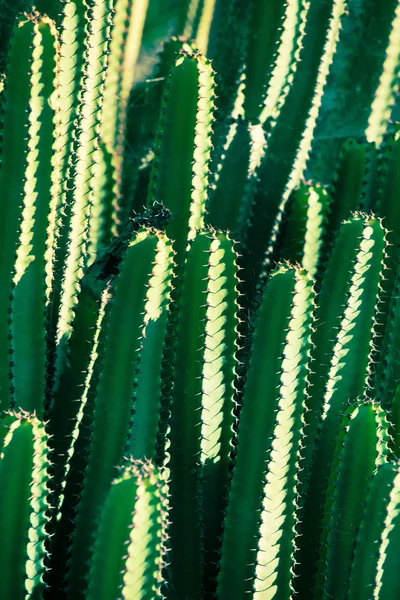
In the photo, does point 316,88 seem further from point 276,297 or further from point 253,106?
point 276,297

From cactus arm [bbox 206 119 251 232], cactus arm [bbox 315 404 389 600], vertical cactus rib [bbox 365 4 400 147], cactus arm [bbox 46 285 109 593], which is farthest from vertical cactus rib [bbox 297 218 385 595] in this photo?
vertical cactus rib [bbox 365 4 400 147]


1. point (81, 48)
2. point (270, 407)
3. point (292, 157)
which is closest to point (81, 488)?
point (270, 407)

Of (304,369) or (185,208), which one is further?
(185,208)

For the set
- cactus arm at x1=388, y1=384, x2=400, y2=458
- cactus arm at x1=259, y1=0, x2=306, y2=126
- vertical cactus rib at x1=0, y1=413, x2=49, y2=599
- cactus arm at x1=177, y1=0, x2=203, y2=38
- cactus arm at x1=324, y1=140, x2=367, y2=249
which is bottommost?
vertical cactus rib at x1=0, y1=413, x2=49, y2=599

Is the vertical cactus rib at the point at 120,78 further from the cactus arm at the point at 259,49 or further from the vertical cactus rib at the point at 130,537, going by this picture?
the vertical cactus rib at the point at 130,537

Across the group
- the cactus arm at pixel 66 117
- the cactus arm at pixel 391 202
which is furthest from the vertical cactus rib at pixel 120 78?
the cactus arm at pixel 391 202

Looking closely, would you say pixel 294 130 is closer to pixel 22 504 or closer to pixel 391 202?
pixel 391 202

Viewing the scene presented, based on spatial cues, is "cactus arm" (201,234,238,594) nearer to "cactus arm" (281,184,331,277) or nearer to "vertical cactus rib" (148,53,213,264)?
"vertical cactus rib" (148,53,213,264)
